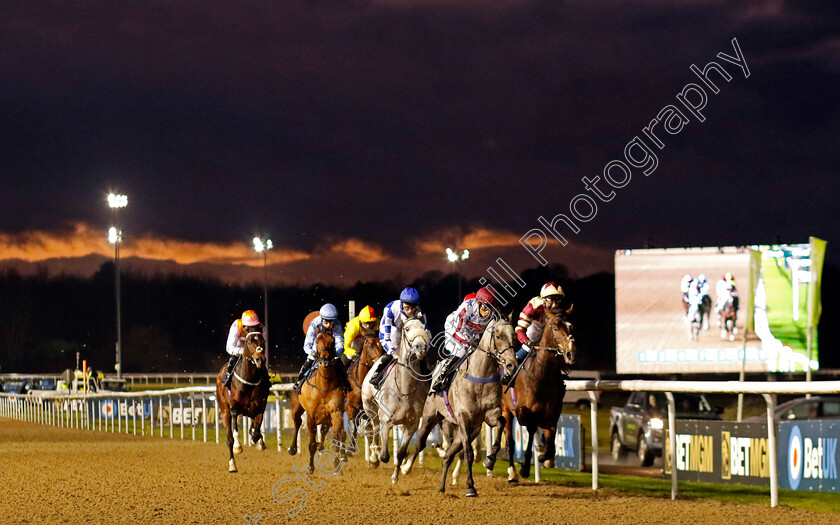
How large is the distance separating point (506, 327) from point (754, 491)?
311cm

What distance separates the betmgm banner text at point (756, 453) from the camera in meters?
9.34

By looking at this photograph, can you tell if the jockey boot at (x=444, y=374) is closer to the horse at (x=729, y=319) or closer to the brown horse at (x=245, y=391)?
the brown horse at (x=245, y=391)

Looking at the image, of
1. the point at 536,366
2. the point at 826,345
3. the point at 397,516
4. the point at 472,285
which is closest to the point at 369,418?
the point at 536,366

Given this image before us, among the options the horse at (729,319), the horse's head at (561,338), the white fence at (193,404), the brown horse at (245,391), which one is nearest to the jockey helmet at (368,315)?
the brown horse at (245,391)

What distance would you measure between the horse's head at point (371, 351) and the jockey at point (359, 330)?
0.42m

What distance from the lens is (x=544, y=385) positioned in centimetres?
1063

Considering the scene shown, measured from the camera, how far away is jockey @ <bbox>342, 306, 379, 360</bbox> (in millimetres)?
14023

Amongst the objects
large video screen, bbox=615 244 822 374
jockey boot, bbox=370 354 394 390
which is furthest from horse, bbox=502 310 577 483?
large video screen, bbox=615 244 822 374

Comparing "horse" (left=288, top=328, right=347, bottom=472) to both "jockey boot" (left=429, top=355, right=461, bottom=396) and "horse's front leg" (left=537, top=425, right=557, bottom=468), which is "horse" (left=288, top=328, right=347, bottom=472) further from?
"horse's front leg" (left=537, top=425, right=557, bottom=468)

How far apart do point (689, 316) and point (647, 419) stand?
45.3 feet

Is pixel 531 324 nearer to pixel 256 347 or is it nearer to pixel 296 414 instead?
pixel 256 347

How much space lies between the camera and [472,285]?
71938mm

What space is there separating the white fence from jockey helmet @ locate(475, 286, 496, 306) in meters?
1.35

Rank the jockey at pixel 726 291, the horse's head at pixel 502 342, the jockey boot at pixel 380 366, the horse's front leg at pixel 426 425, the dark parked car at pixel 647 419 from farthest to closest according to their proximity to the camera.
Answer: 1. the jockey at pixel 726 291
2. the dark parked car at pixel 647 419
3. the jockey boot at pixel 380 366
4. the horse's front leg at pixel 426 425
5. the horse's head at pixel 502 342
